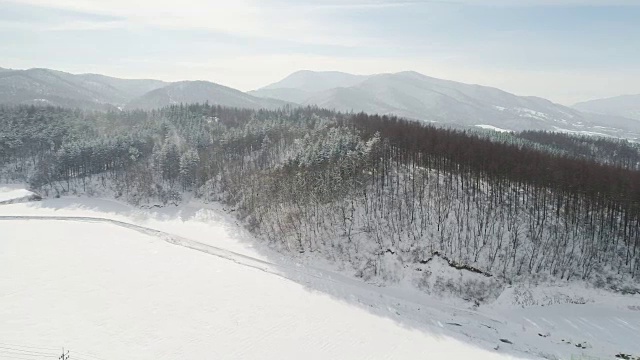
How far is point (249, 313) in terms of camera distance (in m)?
40.2

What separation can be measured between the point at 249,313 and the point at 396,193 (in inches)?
1390

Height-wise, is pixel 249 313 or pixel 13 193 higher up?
pixel 13 193

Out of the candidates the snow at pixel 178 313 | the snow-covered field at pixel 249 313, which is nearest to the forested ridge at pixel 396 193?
the snow-covered field at pixel 249 313

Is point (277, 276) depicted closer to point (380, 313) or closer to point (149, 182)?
point (380, 313)

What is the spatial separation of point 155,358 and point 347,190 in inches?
1665

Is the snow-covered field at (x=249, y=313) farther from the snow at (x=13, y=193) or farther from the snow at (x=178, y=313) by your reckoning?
the snow at (x=13, y=193)

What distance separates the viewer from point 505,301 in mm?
44875

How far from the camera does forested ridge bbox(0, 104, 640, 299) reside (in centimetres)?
5306

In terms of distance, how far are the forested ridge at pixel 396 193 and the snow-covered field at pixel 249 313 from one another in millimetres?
5761

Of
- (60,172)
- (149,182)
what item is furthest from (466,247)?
(60,172)

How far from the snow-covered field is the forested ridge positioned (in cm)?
576

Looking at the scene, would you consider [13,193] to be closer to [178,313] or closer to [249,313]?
[178,313]

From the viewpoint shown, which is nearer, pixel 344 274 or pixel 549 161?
pixel 344 274

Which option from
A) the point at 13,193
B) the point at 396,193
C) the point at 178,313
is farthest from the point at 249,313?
the point at 13,193
